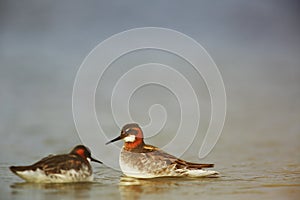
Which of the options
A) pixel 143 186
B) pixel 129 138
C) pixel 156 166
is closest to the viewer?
pixel 143 186

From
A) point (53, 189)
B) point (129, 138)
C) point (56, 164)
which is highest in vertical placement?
point (129, 138)

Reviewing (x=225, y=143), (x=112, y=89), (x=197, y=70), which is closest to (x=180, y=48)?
(x=197, y=70)

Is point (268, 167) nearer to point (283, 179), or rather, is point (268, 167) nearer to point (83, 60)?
point (283, 179)

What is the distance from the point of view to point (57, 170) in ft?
8.45

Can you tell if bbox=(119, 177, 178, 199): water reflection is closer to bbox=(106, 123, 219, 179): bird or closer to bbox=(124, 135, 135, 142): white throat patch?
bbox=(106, 123, 219, 179): bird

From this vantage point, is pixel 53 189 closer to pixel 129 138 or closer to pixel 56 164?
pixel 56 164

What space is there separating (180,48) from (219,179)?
141 centimetres

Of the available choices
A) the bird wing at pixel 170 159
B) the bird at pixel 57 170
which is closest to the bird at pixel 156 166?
the bird wing at pixel 170 159

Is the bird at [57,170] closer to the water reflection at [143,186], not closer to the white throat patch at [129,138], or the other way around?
the water reflection at [143,186]

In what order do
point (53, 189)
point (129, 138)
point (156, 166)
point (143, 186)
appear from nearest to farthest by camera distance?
point (53, 189), point (143, 186), point (156, 166), point (129, 138)

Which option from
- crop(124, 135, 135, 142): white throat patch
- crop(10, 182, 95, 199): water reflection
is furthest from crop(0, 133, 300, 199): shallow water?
crop(124, 135, 135, 142): white throat patch

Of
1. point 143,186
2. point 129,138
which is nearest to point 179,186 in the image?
point 143,186

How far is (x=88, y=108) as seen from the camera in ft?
11.5

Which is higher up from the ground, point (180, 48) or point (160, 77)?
point (180, 48)
